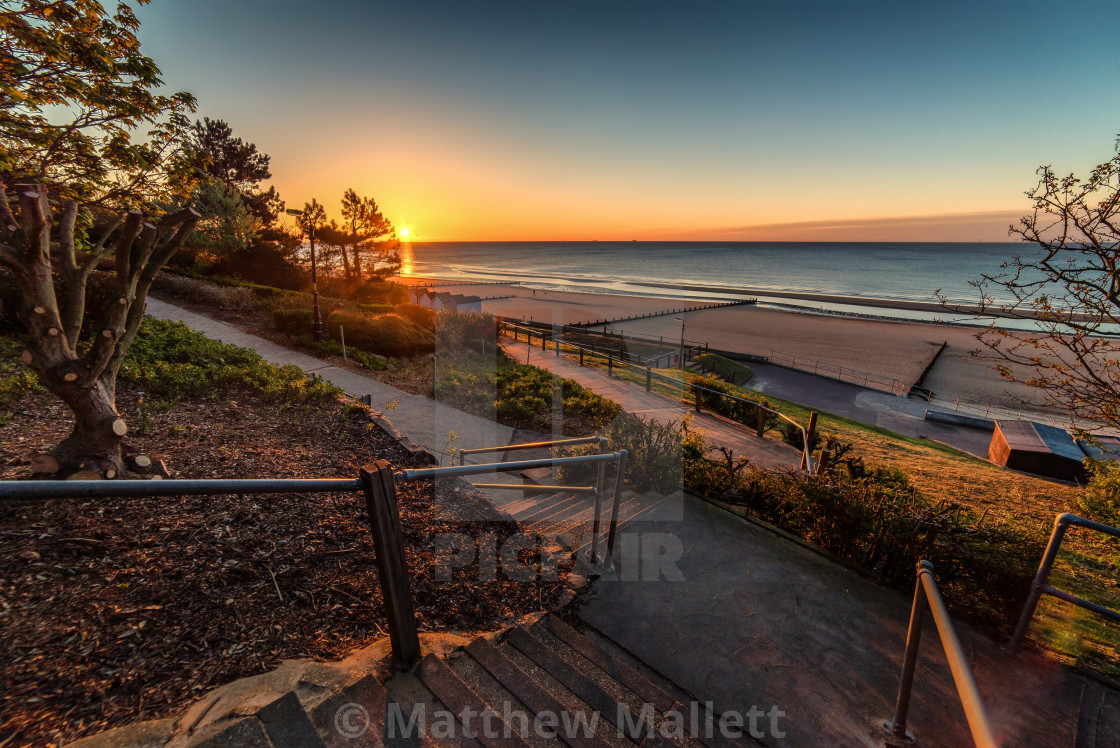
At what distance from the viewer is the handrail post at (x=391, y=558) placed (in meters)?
2.16

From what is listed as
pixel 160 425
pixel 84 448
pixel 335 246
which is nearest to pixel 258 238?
pixel 335 246

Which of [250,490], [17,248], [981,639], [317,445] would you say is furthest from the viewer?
[317,445]

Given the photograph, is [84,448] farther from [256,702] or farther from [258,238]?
[258,238]

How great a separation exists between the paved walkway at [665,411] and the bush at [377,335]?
4113 millimetres

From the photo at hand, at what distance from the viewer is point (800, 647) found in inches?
122

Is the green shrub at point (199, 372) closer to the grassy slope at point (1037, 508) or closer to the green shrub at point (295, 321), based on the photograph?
the green shrub at point (295, 321)

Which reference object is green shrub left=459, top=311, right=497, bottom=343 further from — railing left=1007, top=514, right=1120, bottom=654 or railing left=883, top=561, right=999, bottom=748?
railing left=883, top=561, right=999, bottom=748

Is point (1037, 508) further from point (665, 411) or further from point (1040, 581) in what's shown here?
point (1040, 581)

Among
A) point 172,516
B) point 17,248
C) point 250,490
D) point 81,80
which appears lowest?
point 172,516

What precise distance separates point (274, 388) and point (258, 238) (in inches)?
927

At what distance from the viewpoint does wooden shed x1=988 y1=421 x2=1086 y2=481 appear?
12445mm

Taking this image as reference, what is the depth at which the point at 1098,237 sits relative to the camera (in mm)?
4227

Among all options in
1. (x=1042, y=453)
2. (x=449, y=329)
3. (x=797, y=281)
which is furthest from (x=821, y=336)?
(x=797, y=281)

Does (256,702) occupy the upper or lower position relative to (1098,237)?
lower
